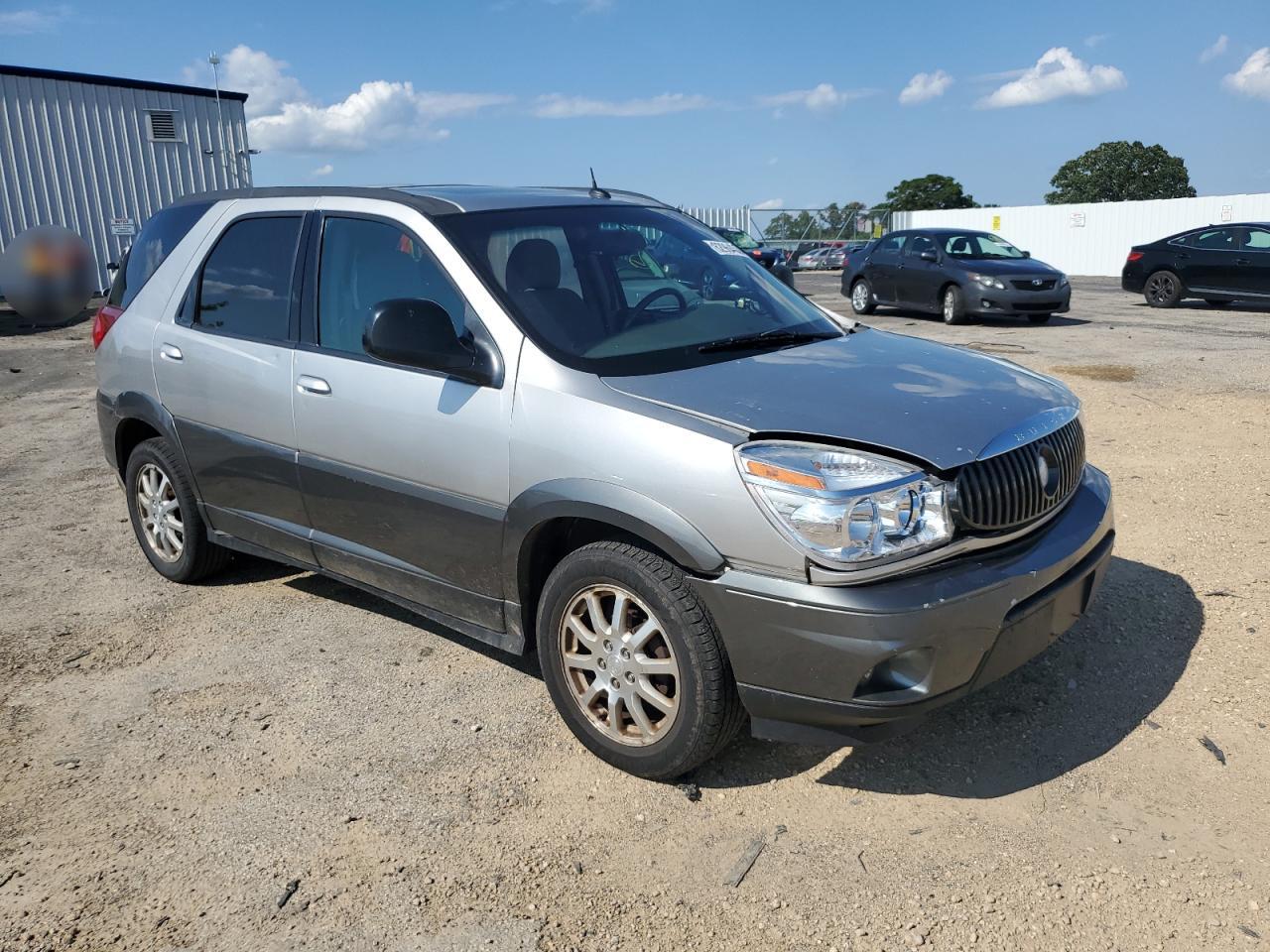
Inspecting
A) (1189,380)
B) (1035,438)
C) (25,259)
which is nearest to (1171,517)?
(1035,438)

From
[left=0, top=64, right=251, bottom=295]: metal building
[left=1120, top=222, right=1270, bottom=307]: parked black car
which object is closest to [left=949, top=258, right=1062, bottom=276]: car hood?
[left=1120, top=222, right=1270, bottom=307]: parked black car

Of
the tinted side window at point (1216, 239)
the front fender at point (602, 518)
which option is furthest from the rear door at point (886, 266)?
the front fender at point (602, 518)

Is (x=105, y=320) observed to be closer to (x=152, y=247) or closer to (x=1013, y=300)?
(x=152, y=247)

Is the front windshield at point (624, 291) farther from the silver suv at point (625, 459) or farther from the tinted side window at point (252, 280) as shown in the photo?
the tinted side window at point (252, 280)

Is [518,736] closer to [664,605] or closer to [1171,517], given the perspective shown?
[664,605]

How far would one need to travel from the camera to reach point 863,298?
1773cm

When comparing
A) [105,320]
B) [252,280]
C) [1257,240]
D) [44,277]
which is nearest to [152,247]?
[105,320]

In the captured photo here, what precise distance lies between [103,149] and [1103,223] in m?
30.8

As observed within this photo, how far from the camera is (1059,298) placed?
15.0m

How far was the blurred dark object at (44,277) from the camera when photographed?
759 cm

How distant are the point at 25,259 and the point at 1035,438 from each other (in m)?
7.60

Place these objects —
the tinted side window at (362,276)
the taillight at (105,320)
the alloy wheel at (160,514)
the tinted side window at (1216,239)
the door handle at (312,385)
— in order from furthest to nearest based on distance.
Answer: the tinted side window at (1216,239) < the taillight at (105,320) < the alloy wheel at (160,514) < the door handle at (312,385) < the tinted side window at (362,276)

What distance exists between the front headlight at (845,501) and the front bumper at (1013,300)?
1306 cm

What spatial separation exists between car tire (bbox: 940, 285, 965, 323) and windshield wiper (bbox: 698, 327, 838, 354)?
12038 mm
